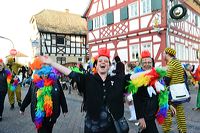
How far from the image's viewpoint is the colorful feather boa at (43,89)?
15.5 feet

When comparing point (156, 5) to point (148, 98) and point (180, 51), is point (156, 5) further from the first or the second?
point (148, 98)

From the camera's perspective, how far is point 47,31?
115 feet

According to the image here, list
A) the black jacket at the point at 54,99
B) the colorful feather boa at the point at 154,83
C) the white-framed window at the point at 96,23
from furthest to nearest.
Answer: the white-framed window at the point at 96,23
the black jacket at the point at 54,99
the colorful feather boa at the point at 154,83

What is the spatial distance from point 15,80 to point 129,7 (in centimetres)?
1450

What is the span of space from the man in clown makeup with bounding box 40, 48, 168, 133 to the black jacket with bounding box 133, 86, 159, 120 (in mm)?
424

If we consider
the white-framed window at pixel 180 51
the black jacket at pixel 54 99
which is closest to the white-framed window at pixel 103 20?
the white-framed window at pixel 180 51

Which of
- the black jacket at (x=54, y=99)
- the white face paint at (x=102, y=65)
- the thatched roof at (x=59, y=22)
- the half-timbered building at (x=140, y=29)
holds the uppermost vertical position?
the thatched roof at (x=59, y=22)

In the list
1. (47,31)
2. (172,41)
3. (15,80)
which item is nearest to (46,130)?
(15,80)

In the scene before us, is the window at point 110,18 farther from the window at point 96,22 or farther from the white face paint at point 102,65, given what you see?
the white face paint at point 102,65

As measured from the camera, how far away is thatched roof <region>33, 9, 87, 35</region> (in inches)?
1401

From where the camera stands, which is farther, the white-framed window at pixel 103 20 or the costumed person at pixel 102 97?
the white-framed window at pixel 103 20

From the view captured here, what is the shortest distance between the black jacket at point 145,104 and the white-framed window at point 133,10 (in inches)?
729

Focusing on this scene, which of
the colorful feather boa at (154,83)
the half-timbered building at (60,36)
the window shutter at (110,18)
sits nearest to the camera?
the colorful feather boa at (154,83)

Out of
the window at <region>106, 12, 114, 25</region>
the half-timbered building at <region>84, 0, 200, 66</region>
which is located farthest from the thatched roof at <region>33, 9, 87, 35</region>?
the window at <region>106, 12, 114, 25</region>
